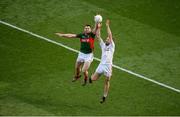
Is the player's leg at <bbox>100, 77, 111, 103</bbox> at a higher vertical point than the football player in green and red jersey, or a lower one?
lower

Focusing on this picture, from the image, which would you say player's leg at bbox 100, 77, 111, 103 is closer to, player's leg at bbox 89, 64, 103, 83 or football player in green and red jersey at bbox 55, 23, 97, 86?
player's leg at bbox 89, 64, 103, 83

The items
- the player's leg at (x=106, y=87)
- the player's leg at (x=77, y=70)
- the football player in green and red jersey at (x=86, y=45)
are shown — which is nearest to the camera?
the player's leg at (x=106, y=87)

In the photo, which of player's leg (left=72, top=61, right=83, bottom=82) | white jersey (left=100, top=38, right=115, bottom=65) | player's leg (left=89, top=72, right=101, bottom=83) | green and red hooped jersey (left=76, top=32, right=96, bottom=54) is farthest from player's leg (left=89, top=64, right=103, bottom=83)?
green and red hooped jersey (left=76, top=32, right=96, bottom=54)

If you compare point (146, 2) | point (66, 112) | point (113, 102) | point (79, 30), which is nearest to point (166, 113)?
point (113, 102)

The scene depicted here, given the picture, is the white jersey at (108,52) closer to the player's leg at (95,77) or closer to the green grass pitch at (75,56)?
the player's leg at (95,77)

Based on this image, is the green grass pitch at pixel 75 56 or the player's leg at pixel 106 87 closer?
the player's leg at pixel 106 87

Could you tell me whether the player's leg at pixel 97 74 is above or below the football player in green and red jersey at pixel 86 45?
below

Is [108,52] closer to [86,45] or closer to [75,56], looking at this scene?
[86,45]

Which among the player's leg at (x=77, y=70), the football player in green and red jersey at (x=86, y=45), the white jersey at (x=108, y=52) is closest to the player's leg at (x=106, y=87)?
the white jersey at (x=108, y=52)

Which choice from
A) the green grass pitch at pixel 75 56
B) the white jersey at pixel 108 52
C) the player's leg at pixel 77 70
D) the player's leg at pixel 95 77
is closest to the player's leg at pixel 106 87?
the green grass pitch at pixel 75 56

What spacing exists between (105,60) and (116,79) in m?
2.35

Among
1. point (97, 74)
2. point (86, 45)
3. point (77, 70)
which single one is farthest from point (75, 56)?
point (97, 74)

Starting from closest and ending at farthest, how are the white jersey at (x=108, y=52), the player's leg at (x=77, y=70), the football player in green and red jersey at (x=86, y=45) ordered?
the white jersey at (x=108, y=52) < the football player in green and red jersey at (x=86, y=45) < the player's leg at (x=77, y=70)

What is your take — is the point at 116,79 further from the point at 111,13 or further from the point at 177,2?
the point at 177,2
